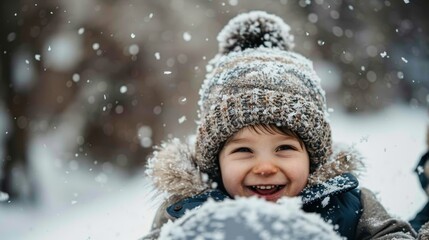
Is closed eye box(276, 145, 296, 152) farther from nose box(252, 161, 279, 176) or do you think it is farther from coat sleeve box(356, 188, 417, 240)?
coat sleeve box(356, 188, 417, 240)

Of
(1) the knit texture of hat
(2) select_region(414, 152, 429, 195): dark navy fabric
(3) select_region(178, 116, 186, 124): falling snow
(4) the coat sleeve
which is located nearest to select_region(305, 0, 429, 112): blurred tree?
(3) select_region(178, 116, 186, 124): falling snow

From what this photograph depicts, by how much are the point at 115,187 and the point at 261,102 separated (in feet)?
20.7

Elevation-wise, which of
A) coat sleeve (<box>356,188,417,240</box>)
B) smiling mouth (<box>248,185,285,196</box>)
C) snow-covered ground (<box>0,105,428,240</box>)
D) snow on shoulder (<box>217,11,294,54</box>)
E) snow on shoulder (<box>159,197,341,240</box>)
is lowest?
snow on shoulder (<box>159,197,341,240</box>)

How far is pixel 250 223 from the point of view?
4.84ft

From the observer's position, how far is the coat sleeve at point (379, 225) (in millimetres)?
2361

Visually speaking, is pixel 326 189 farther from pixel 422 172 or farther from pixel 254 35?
pixel 422 172

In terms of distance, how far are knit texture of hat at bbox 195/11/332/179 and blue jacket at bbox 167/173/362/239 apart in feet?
0.51

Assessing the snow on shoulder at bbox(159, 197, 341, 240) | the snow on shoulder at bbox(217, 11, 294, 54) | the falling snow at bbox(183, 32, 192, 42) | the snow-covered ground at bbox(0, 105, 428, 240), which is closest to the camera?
the snow on shoulder at bbox(159, 197, 341, 240)

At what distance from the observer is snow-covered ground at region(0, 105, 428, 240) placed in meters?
6.16

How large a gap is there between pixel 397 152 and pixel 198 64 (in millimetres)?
2618

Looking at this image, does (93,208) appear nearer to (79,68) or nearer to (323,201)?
(79,68)

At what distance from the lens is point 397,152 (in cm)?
806

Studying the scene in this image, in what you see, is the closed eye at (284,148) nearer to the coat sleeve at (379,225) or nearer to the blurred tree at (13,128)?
the coat sleeve at (379,225)

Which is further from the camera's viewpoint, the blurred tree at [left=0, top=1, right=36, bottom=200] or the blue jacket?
the blurred tree at [left=0, top=1, right=36, bottom=200]
